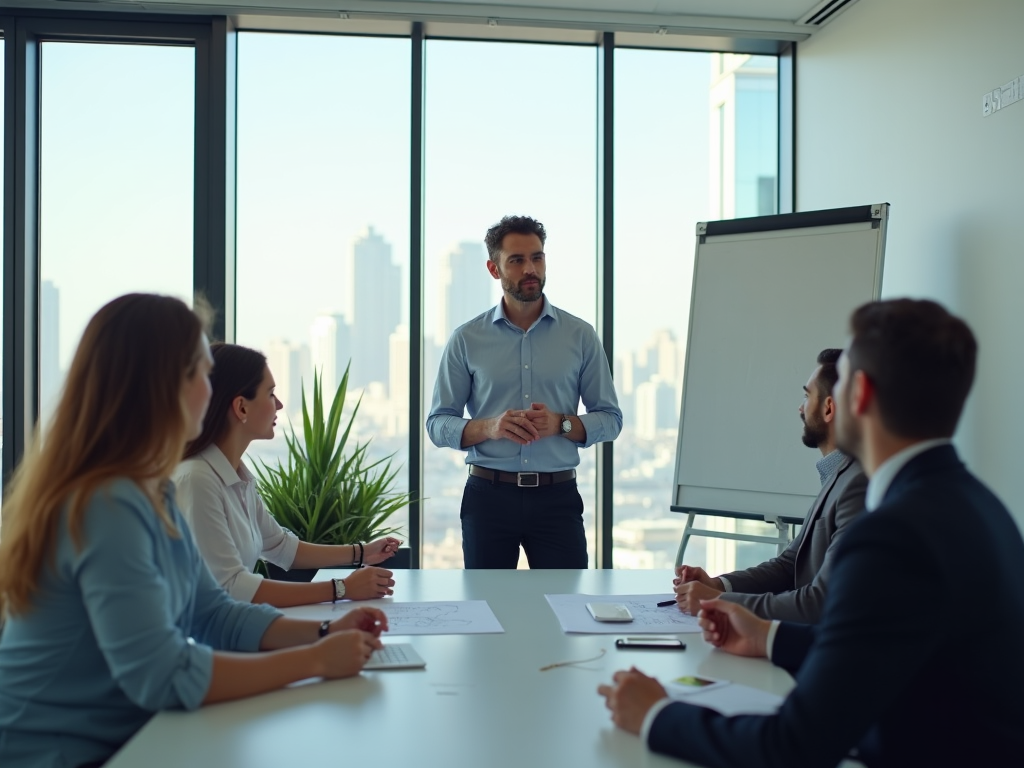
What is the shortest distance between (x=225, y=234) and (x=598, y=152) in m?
1.96

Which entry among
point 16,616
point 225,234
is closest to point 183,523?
point 16,616

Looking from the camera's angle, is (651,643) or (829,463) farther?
(829,463)

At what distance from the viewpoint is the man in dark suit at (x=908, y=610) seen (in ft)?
3.76

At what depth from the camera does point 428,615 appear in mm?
2154

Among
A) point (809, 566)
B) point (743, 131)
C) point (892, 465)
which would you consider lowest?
point (809, 566)

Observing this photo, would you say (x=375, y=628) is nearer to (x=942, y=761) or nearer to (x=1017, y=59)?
(x=942, y=761)

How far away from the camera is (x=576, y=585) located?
2529mm

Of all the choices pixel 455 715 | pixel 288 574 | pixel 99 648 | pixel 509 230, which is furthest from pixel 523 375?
pixel 99 648

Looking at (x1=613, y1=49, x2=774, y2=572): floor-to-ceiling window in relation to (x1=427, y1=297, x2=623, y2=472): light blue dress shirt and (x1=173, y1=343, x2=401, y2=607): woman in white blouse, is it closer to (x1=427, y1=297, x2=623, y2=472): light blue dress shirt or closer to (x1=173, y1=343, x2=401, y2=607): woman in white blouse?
(x1=427, y1=297, x2=623, y2=472): light blue dress shirt

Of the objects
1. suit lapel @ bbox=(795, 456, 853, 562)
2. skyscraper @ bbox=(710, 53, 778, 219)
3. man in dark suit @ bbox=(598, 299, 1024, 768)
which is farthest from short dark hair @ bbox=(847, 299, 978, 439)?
skyscraper @ bbox=(710, 53, 778, 219)

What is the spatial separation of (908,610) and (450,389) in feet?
8.60

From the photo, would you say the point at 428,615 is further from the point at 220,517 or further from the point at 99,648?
the point at 99,648

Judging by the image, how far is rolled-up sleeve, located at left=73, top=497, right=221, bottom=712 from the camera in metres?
1.36

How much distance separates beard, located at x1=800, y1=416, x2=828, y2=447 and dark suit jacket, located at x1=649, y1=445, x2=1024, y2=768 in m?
1.19
